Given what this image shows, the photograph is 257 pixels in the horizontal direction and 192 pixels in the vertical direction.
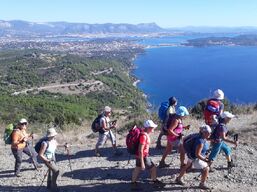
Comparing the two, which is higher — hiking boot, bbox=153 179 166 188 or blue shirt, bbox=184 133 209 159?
blue shirt, bbox=184 133 209 159

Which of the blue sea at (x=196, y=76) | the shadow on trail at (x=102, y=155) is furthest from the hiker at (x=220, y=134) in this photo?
the blue sea at (x=196, y=76)

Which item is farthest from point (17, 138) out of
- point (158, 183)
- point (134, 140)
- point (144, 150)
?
point (158, 183)

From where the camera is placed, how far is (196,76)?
120m

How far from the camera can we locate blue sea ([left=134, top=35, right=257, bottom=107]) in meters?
87.0

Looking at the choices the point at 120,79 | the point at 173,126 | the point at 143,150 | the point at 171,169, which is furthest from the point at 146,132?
the point at 120,79

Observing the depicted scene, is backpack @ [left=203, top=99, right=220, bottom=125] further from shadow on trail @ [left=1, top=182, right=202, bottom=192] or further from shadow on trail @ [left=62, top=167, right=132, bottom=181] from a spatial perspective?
shadow on trail @ [left=62, top=167, right=132, bottom=181]

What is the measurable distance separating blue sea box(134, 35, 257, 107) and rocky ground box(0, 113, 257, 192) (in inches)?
2216

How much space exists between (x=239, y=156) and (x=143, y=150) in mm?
3285

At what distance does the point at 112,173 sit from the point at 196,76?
4473 inches

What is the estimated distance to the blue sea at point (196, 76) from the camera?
87.0 metres

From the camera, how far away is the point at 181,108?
7.78 metres

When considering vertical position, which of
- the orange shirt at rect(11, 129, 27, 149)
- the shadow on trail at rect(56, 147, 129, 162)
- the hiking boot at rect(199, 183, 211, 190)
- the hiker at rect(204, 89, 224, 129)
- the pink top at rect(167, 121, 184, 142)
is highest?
the hiker at rect(204, 89, 224, 129)

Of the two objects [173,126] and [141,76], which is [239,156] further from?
[141,76]

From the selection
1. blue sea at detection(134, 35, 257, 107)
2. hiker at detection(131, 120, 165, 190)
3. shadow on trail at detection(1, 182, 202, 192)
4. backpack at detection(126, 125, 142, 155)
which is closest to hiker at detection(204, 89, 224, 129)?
shadow on trail at detection(1, 182, 202, 192)
